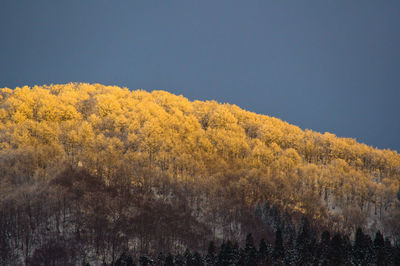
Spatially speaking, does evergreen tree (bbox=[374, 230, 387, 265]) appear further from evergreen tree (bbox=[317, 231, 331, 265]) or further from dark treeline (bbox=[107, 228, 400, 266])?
evergreen tree (bbox=[317, 231, 331, 265])

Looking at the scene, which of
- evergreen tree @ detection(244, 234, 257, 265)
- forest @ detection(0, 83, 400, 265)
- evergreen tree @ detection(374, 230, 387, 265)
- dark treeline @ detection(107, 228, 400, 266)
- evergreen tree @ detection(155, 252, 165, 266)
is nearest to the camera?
evergreen tree @ detection(374, 230, 387, 265)

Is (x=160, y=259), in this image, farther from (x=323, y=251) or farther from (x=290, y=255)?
(x=323, y=251)

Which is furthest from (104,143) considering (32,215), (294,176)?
(294,176)

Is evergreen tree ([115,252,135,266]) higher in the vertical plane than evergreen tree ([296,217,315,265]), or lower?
lower

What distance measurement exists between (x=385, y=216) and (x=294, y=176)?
34.5m

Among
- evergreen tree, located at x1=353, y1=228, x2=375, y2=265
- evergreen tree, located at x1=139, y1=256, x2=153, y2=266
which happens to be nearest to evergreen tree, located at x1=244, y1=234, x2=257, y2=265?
evergreen tree, located at x1=353, y1=228, x2=375, y2=265

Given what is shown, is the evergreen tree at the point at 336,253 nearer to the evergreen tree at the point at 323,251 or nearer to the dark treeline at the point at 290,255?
the dark treeline at the point at 290,255

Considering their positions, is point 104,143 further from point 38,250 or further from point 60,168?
point 38,250

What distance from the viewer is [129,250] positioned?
112875 mm

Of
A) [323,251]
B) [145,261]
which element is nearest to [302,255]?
[323,251]

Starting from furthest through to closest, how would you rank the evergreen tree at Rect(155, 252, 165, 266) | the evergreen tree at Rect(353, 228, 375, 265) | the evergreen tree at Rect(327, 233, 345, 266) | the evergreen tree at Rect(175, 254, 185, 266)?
1. the evergreen tree at Rect(155, 252, 165, 266)
2. the evergreen tree at Rect(175, 254, 185, 266)
3. the evergreen tree at Rect(353, 228, 375, 265)
4. the evergreen tree at Rect(327, 233, 345, 266)

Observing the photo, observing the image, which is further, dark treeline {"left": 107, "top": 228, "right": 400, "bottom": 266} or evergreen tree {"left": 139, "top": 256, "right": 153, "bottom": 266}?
evergreen tree {"left": 139, "top": 256, "right": 153, "bottom": 266}

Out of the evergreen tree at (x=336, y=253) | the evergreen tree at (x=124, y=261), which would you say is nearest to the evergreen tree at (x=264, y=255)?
the evergreen tree at (x=336, y=253)

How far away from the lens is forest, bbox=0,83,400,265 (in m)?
106
